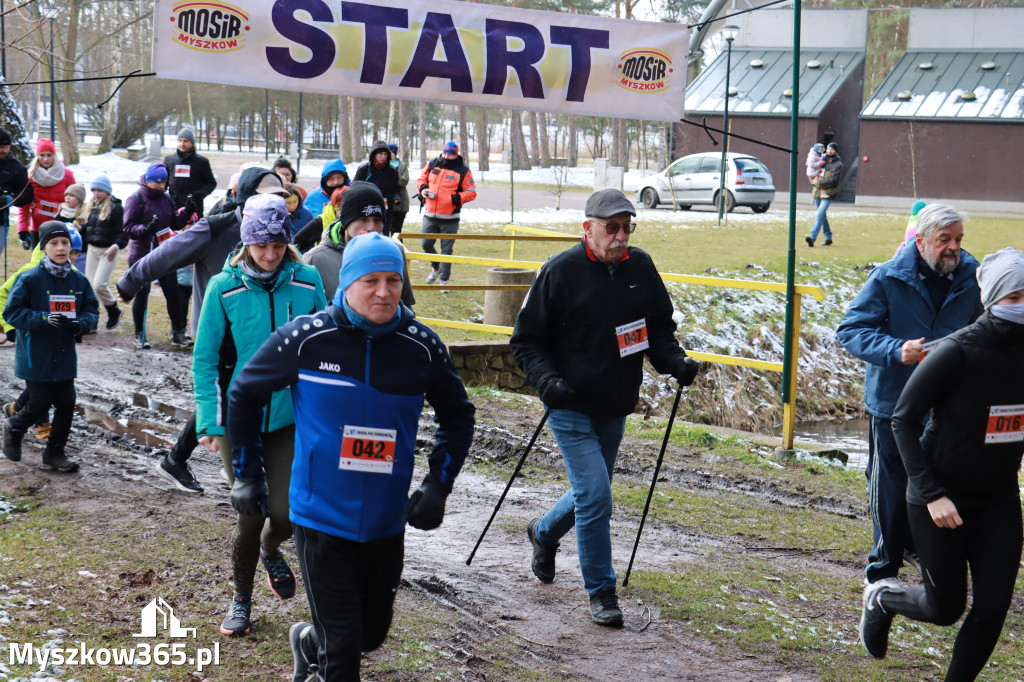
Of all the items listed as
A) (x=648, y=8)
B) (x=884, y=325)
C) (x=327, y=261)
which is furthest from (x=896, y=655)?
(x=648, y=8)

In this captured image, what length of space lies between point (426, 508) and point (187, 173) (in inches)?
414

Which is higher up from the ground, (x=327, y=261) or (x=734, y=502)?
(x=327, y=261)

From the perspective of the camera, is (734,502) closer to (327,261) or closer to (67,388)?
(327,261)

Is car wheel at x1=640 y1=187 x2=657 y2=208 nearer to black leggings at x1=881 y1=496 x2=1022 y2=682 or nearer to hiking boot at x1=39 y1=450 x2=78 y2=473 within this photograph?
hiking boot at x1=39 y1=450 x2=78 y2=473

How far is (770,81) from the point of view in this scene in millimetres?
38219

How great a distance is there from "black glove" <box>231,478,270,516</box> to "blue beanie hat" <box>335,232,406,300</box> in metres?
0.87

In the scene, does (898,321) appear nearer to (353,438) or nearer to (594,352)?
(594,352)

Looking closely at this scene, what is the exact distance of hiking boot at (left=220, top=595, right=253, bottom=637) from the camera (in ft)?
15.1

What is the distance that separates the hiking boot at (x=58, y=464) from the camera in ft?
23.3

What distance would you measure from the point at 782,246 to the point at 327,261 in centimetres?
1695

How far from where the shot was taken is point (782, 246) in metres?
21.2

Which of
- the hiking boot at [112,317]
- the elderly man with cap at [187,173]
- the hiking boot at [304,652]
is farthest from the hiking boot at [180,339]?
the hiking boot at [304,652]

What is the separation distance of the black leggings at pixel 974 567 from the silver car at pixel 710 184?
83.3ft

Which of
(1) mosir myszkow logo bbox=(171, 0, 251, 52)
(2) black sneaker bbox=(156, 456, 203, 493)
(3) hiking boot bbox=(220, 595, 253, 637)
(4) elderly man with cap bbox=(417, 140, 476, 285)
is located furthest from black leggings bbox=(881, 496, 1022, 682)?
(4) elderly man with cap bbox=(417, 140, 476, 285)
